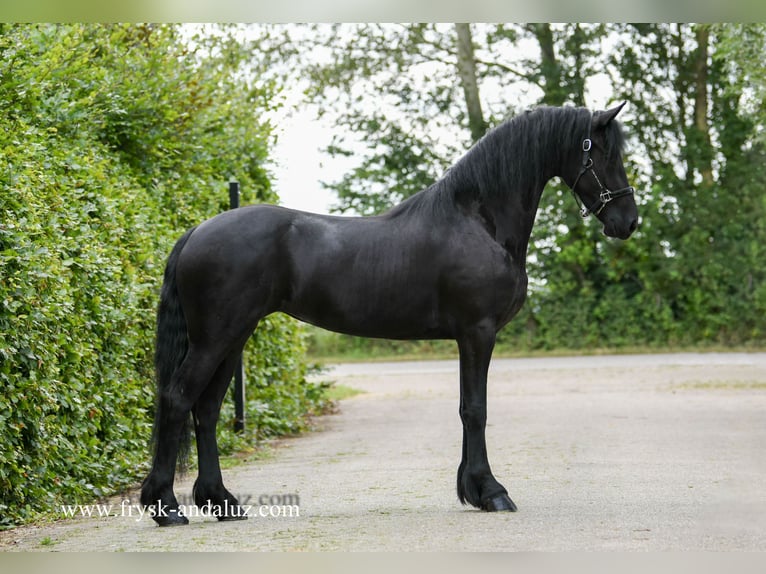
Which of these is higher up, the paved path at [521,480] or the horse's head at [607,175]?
the horse's head at [607,175]

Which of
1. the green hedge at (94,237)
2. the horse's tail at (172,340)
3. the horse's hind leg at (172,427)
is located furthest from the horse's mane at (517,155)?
the green hedge at (94,237)

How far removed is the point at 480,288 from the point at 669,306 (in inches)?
692

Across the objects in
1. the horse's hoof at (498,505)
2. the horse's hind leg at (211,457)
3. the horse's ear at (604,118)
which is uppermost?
the horse's ear at (604,118)

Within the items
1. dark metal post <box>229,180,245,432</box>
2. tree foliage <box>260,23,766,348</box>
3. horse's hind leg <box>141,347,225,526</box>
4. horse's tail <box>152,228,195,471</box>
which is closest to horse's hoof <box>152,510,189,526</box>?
horse's hind leg <box>141,347,225,526</box>

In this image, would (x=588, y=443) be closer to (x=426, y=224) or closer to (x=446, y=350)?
(x=426, y=224)

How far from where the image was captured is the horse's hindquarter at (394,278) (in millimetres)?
5770

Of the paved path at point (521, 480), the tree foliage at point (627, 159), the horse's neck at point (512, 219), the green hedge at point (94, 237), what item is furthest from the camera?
the tree foliage at point (627, 159)

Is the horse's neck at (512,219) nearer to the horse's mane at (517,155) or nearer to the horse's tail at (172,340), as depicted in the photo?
the horse's mane at (517,155)

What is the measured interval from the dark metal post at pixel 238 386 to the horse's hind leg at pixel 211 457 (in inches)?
135

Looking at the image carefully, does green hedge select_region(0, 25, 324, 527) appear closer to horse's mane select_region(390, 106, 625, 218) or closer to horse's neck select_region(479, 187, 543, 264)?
horse's mane select_region(390, 106, 625, 218)

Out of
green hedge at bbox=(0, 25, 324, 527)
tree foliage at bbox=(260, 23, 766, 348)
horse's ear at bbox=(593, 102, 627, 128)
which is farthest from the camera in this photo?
tree foliage at bbox=(260, 23, 766, 348)

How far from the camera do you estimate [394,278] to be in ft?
19.1

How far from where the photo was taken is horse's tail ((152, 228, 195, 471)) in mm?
5730

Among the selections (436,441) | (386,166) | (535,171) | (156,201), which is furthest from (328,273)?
(386,166)
